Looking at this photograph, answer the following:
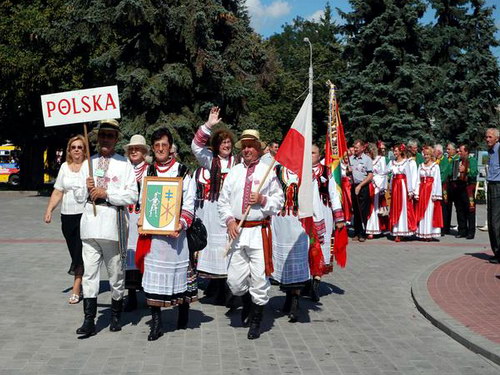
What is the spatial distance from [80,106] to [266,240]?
90.3 inches

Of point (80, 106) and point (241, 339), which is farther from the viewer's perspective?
point (80, 106)

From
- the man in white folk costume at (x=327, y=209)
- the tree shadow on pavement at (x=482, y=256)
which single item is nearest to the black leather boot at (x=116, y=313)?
the man in white folk costume at (x=327, y=209)

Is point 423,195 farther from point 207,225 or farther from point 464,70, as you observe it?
point 464,70

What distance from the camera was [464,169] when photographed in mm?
16078

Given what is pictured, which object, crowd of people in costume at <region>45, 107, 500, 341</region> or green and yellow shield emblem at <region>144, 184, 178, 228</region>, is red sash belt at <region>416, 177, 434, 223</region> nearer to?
crowd of people in costume at <region>45, 107, 500, 341</region>

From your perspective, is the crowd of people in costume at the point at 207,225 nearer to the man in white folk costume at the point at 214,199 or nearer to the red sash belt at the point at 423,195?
the man in white folk costume at the point at 214,199

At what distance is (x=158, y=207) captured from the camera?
6.91 m

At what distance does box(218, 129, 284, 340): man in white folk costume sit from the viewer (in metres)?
6.98

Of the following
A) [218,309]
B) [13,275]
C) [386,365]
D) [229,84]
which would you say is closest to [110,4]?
[229,84]

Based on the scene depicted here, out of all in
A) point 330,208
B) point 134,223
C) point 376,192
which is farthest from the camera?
point 376,192

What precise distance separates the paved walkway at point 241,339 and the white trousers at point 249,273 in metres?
0.43

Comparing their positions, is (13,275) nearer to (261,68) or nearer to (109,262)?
(109,262)

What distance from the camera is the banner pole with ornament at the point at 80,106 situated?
284 inches

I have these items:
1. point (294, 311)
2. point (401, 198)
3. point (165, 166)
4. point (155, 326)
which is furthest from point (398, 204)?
point (155, 326)
